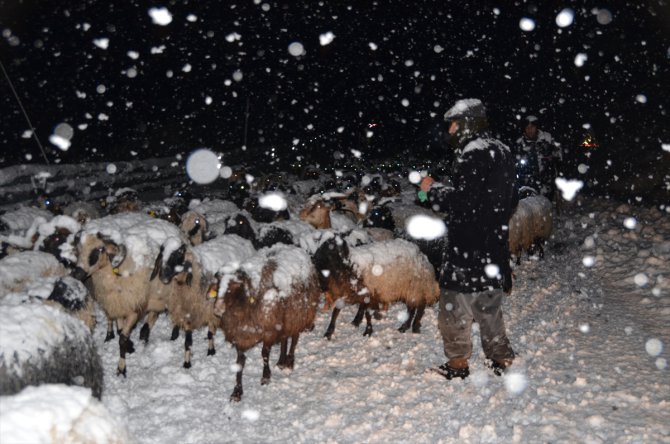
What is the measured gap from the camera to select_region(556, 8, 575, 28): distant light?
2766cm

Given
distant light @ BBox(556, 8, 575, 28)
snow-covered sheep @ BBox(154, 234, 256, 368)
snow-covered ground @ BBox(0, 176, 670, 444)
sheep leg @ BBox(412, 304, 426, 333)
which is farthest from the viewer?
distant light @ BBox(556, 8, 575, 28)

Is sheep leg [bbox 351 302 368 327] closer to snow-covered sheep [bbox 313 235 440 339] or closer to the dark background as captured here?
snow-covered sheep [bbox 313 235 440 339]

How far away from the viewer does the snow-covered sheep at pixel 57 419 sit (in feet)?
6.32

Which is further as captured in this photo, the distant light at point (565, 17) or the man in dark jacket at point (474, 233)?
the distant light at point (565, 17)

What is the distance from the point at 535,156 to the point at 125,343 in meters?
8.91

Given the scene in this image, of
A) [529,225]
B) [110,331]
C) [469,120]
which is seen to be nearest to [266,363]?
[110,331]

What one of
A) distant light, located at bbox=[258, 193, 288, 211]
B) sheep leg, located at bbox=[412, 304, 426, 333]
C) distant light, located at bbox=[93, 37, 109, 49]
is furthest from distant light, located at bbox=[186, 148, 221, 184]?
sheep leg, located at bbox=[412, 304, 426, 333]

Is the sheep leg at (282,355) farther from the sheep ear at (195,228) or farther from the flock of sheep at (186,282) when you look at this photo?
the sheep ear at (195,228)

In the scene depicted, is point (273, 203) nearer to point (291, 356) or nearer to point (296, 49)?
point (291, 356)

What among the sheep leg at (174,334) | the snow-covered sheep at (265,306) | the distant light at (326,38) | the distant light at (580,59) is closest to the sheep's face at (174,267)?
the snow-covered sheep at (265,306)

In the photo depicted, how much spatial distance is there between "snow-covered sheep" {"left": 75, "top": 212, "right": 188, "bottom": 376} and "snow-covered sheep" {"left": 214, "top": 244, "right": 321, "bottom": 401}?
3.19ft

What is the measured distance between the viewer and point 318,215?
7504 mm

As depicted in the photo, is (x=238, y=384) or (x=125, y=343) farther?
(x=125, y=343)

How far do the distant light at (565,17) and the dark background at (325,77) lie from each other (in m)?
0.40
